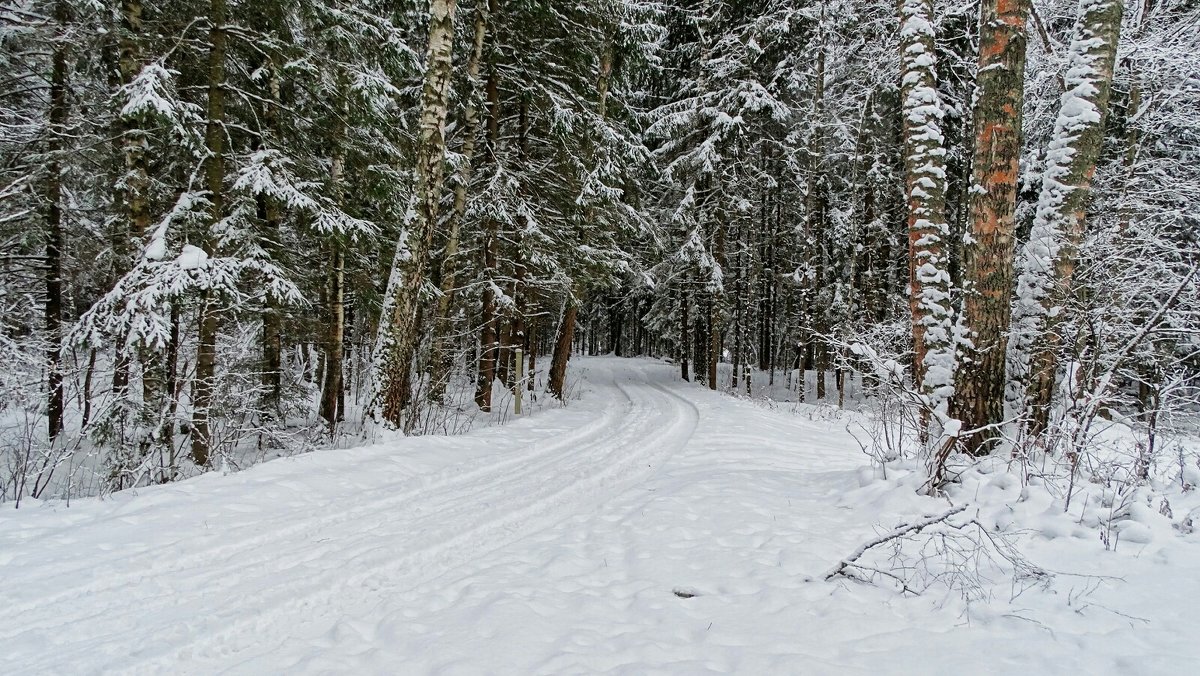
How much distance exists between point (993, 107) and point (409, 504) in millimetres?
6626

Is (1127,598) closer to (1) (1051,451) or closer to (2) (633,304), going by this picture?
(1) (1051,451)

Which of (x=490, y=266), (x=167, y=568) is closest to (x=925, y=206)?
(x=167, y=568)

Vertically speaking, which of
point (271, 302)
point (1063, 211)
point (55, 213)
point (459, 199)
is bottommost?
point (271, 302)

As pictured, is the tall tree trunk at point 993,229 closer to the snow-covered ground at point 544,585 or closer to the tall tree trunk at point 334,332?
the snow-covered ground at point 544,585

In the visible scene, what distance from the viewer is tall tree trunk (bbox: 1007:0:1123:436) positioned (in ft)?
17.9

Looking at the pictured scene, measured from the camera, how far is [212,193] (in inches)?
310

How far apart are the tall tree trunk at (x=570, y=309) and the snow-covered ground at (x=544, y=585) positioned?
9850 mm

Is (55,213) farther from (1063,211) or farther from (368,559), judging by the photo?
(1063,211)

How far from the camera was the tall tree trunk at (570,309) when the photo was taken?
588 inches

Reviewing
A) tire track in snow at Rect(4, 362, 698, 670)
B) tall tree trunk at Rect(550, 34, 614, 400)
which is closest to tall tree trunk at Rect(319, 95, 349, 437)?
tall tree trunk at Rect(550, 34, 614, 400)

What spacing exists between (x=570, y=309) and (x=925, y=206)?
1128 cm

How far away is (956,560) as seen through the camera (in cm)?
361

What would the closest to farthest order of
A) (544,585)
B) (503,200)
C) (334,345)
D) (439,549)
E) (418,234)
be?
(544,585) < (439,549) < (418,234) < (334,345) < (503,200)

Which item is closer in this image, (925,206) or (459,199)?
(925,206)
